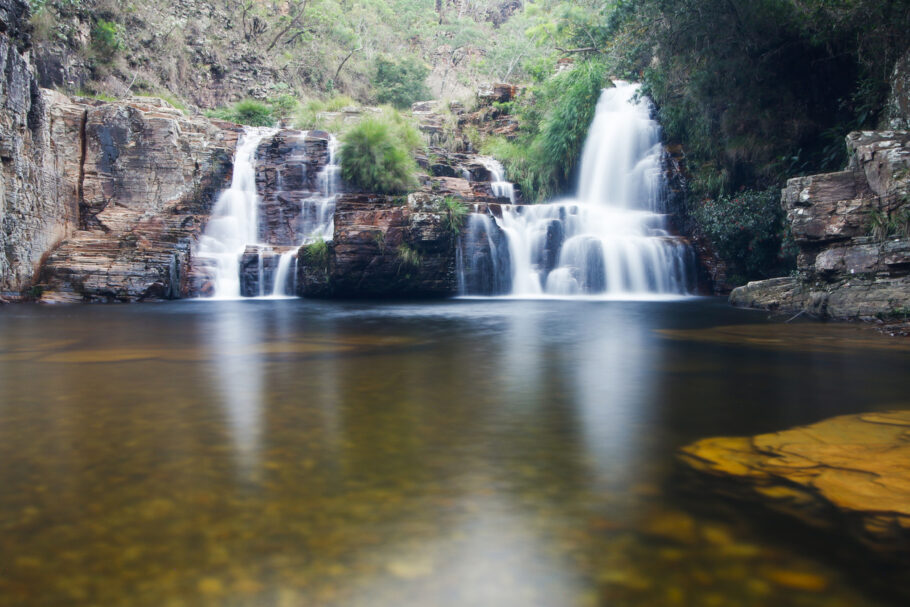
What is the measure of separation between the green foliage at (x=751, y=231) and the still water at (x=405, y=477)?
640 centimetres

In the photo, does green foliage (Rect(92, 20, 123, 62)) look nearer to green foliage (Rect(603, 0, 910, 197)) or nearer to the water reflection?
the water reflection

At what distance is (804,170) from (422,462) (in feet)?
38.6

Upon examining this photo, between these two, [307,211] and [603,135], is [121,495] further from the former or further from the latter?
[603,135]

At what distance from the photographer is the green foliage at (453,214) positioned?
42.0 ft

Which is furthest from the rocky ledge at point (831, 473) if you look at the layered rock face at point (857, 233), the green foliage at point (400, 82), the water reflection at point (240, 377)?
the green foliage at point (400, 82)

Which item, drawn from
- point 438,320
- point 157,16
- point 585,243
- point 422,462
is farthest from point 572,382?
point 157,16

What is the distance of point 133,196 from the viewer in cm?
1450

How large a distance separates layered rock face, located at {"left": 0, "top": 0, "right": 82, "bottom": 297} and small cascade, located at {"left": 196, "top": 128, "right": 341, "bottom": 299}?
3243 millimetres

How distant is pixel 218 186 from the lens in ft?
50.6

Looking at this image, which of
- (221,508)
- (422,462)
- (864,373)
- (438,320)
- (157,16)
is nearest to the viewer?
(221,508)

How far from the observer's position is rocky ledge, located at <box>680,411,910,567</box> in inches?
70.6

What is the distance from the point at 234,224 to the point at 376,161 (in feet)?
13.7

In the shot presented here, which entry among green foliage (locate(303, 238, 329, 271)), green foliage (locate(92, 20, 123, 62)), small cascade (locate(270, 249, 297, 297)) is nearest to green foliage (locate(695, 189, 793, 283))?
green foliage (locate(303, 238, 329, 271))

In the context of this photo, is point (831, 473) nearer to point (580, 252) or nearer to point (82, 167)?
point (580, 252)
